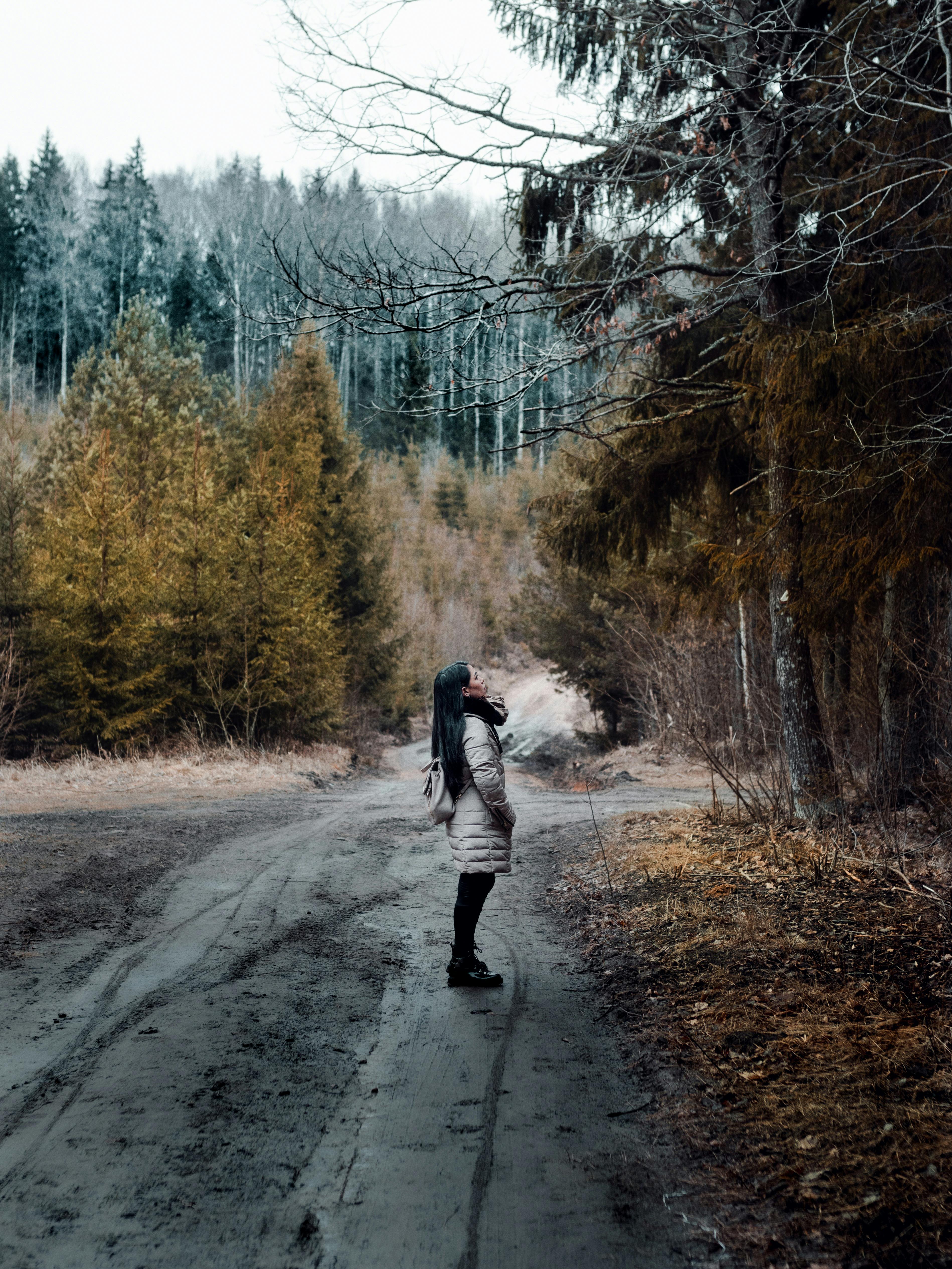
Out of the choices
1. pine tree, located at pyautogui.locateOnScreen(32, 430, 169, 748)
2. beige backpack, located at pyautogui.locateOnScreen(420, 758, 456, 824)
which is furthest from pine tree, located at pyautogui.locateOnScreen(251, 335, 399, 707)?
beige backpack, located at pyautogui.locateOnScreen(420, 758, 456, 824)

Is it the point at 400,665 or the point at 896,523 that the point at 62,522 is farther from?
the point at 896,523

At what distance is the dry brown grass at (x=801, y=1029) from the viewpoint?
9.80ft

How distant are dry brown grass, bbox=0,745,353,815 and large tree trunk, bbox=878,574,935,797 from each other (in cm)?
1012

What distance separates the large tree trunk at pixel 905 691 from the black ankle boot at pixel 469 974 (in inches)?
195

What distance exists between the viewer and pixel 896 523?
23.6 ft

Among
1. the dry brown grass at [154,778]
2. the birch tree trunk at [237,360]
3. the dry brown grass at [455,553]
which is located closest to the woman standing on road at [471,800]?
the dry brown grass at [154,778]

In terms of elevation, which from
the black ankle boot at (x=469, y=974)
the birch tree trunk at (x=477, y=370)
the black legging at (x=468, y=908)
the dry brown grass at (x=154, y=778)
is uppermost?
the birch tree trunk at (x=477, y=370)

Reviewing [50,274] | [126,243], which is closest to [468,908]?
[50,274]

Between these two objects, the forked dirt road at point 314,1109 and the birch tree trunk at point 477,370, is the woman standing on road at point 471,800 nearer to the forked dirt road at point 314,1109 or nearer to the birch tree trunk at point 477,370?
the forked dirt road at point 314,1109

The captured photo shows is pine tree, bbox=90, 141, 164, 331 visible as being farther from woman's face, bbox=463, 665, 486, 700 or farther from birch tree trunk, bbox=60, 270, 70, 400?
woman's face, bbox=463, 665, 486, 700

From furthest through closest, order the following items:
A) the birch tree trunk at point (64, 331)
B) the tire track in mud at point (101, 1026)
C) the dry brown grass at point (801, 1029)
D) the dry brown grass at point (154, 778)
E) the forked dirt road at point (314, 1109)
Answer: the birch tree trunk at point (64, 331) → the dry brown grass at point (154, 778) → the tire track in mud at point (101, 1026) → the dry brown grass at point (801, 1029) → the forked dirt road at point (314, 1109)

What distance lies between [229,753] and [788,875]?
15.6 meters

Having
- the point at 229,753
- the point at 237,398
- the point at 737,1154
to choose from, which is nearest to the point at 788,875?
the point at 737,1154

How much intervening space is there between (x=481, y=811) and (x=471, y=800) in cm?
9
